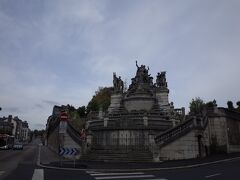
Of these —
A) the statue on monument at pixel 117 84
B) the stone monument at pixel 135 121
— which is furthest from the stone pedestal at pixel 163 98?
the statue on monument at pixel 117 84

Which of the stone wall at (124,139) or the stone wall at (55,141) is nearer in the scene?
the stone wall at (124,139)

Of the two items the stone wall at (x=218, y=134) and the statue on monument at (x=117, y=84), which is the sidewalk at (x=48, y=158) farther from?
the statue on monument at (x=117, y=84)

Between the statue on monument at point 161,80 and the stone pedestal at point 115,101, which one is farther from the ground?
the statue on monument at point 161,80

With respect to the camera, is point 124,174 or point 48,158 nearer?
point 124,174

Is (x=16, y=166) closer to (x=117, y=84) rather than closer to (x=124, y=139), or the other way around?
(x=124, y=139)

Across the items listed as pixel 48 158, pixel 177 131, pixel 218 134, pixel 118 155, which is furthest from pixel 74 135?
pixel 218 134

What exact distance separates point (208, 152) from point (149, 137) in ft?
21.7

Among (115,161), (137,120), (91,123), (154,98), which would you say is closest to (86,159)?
(115,161)

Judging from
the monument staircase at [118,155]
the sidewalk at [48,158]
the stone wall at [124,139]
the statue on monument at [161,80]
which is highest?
the statue on monument at [161,80]

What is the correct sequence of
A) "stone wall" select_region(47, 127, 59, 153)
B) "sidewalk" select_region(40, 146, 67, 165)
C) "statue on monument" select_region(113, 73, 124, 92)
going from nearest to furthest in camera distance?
"sidewalk" select_region(40, 146, 67, 165)
"stone wall" select_region(47, 127, 59, 153)
"statue on monument" select_region(113, 73, 124, 92)

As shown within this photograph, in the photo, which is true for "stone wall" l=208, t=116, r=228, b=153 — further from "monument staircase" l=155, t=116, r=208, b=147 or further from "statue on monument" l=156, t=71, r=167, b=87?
"statue on monument" l=156, t=71, r=167, b=87

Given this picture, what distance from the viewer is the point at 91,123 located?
115 feet

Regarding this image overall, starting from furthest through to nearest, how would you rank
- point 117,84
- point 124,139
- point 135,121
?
point 117,84 → point 135,121 → point 124,139

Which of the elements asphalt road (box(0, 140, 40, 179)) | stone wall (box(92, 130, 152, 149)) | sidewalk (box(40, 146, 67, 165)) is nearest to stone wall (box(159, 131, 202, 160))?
stone wall (box(92, 130, 152, 149))
